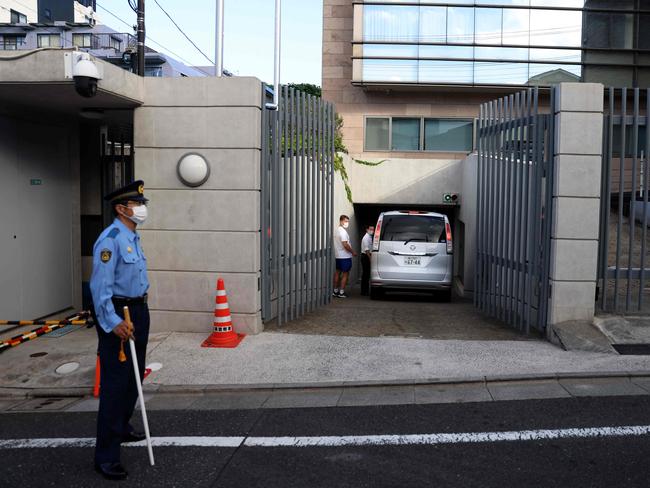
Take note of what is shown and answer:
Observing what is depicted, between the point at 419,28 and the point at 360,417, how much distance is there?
52.7 ft

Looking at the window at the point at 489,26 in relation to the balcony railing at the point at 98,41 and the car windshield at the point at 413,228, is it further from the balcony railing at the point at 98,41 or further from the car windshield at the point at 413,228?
the balcony railing at the point at 98,41

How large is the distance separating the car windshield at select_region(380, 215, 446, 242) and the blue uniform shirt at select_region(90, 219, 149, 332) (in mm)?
8208

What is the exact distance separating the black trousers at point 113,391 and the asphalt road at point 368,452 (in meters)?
0.22

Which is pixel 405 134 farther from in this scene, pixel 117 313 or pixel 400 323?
pixel 117 313

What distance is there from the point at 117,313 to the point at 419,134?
17.1 metres

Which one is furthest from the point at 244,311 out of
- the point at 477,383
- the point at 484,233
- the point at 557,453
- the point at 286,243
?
the point at 557,453

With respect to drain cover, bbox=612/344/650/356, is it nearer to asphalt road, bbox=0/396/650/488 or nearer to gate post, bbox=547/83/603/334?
gate post, bbox=547/83/603/334

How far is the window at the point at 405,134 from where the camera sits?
68.9 ft

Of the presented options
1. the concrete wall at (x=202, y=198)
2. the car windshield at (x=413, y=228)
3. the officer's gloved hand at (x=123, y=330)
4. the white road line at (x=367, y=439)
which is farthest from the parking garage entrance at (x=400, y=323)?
the officer's gloved hand at (x=123, y=330)

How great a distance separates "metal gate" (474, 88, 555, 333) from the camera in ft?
28.0

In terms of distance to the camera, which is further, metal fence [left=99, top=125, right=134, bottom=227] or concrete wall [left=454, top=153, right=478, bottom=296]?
concrete wall [left=454, top=153, right=478, bottom=296]

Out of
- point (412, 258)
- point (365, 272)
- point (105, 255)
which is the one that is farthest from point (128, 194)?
point (365, 272)

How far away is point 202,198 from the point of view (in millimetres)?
8898

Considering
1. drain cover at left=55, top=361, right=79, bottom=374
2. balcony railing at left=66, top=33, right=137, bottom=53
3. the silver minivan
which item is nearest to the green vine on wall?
the silver minivan
